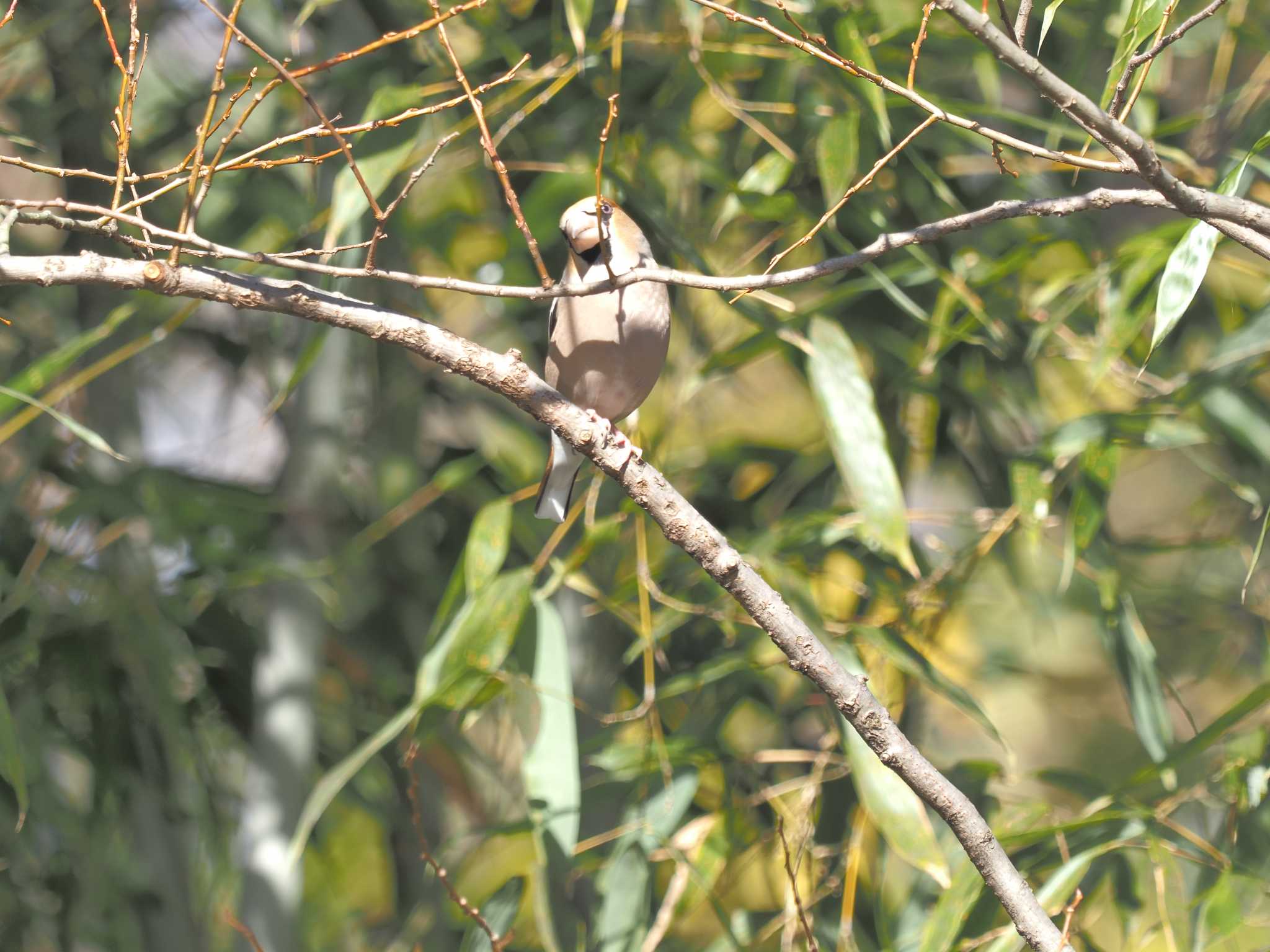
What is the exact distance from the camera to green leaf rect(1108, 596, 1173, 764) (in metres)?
2.09

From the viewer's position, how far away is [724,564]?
126cm

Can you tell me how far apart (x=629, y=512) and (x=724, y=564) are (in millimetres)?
1000

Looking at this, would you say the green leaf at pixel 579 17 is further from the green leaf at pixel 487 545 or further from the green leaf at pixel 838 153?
the green leaf at pixel 487 545

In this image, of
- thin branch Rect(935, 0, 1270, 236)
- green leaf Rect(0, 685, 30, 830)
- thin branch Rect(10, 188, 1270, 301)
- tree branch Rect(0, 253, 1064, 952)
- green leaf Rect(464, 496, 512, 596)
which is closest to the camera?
thin branch Rect(935, 0, 1270, 236)

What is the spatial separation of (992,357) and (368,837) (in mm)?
1830

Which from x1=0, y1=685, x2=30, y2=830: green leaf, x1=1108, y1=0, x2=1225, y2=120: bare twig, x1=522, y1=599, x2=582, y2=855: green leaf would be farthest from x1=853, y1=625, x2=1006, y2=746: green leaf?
x1=0, y1=685, x2=30, y2=830: green leaf

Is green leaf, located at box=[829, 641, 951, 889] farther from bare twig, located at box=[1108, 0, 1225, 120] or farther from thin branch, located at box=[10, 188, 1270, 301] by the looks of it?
bare twig, located at box=[1108, 0, 1225, 120]

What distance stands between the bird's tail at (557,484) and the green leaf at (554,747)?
154 mm

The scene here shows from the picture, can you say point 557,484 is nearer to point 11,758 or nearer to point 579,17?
point 579,17

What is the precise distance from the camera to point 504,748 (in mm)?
2977

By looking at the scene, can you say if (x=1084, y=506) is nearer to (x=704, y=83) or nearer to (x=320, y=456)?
(x=704, y=83)

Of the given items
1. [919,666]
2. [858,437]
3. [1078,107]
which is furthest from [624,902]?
[1078,107]

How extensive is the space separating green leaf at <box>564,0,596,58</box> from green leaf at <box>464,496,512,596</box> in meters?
0.74

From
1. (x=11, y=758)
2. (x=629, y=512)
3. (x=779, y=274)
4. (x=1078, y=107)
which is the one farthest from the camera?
(x=629, y=512)
